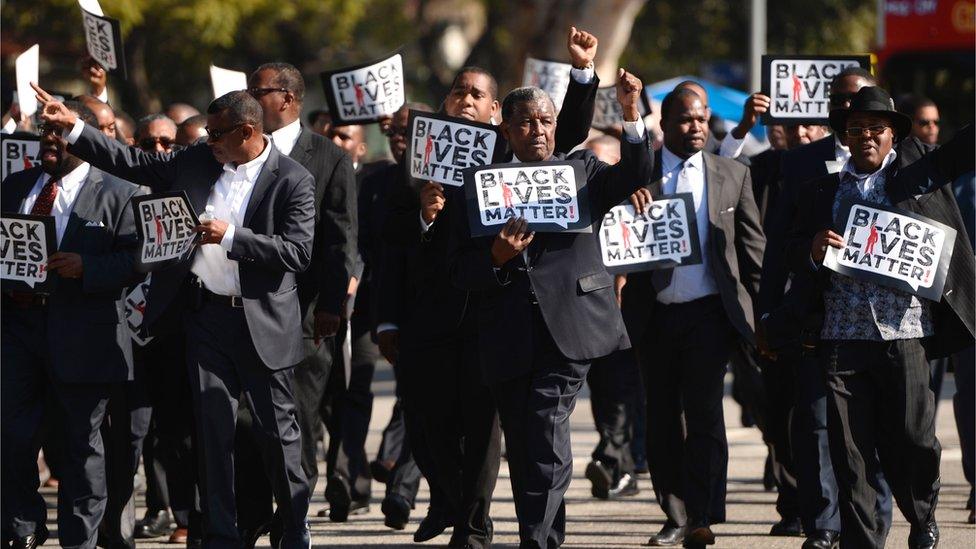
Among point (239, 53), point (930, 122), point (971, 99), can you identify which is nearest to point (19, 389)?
point (930, 122)

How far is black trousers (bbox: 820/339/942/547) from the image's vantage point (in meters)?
7.30

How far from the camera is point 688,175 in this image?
8.82 meters

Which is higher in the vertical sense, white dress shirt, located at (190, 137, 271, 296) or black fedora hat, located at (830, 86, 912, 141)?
black fedora hat, located at (830, 86, 912, 141)

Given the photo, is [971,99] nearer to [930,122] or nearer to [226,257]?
[930,122]

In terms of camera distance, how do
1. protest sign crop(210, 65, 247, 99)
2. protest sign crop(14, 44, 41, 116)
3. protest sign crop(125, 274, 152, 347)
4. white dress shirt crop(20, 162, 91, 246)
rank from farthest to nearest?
1. protest sign crop(210, 65, 247, 99)
2. protest sign crop(14, 44, 41, 116)
3. protest sign crop(125, 274, 152, 347)
4. white dress shirt crop(20, 162, 91, 246)

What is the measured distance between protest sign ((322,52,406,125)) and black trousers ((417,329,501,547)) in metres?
2.52

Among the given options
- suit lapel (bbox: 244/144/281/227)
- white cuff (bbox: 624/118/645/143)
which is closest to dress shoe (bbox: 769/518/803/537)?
white cuff (bbox: 624/118/645/143)

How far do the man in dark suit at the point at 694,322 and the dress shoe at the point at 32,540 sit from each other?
306 cm

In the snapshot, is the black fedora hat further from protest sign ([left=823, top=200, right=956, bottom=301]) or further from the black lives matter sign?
the black lives matter sign

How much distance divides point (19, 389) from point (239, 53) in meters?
28.2

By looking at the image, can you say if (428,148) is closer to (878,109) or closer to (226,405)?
(226,405)

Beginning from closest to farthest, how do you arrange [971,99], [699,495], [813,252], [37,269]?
[813,252], [37,269], [699,495], [971,99]

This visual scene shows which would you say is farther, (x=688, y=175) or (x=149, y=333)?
(x=688, y=175)

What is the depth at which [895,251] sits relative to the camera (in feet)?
23.7
